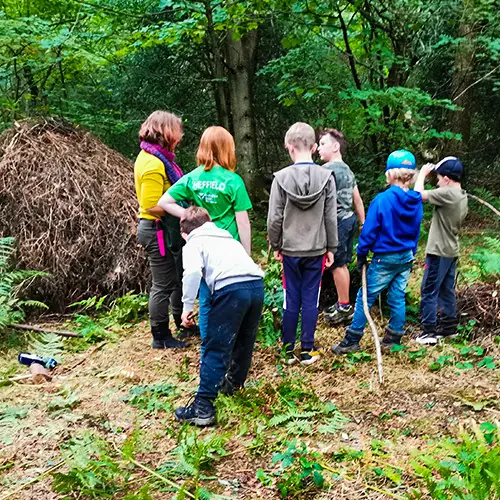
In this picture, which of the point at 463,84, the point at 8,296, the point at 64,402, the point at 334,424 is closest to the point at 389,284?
the point at 334,424

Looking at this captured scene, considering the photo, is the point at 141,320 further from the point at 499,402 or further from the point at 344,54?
the point at 344,54

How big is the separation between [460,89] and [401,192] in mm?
5456

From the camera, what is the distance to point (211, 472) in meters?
2.70

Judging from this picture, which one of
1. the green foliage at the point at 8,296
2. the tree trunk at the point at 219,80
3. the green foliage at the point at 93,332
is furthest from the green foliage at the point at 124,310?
the tree trunk at the point at 219,80

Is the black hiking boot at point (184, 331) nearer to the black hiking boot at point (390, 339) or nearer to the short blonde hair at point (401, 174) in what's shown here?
the black hiking boot at point (390, 339)

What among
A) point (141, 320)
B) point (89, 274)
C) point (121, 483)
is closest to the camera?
point (121, 483)

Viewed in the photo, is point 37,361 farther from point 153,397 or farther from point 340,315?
point 340,315

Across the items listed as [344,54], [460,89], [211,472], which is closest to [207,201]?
[211,472]

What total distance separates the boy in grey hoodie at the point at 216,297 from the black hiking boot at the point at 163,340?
4.37 ft

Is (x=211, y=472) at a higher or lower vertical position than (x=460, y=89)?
lower

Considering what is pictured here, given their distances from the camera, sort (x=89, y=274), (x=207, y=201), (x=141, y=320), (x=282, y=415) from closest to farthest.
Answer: (x=282, y=415) < (x=207, y=201) < (x=141, y=320) < (x=89, y=274)

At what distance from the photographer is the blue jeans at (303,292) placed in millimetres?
4109

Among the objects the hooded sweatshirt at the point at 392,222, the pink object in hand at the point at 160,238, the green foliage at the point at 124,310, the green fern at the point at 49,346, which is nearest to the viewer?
the hooded sweatshirt at the point at 392,222

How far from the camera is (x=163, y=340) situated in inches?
182
